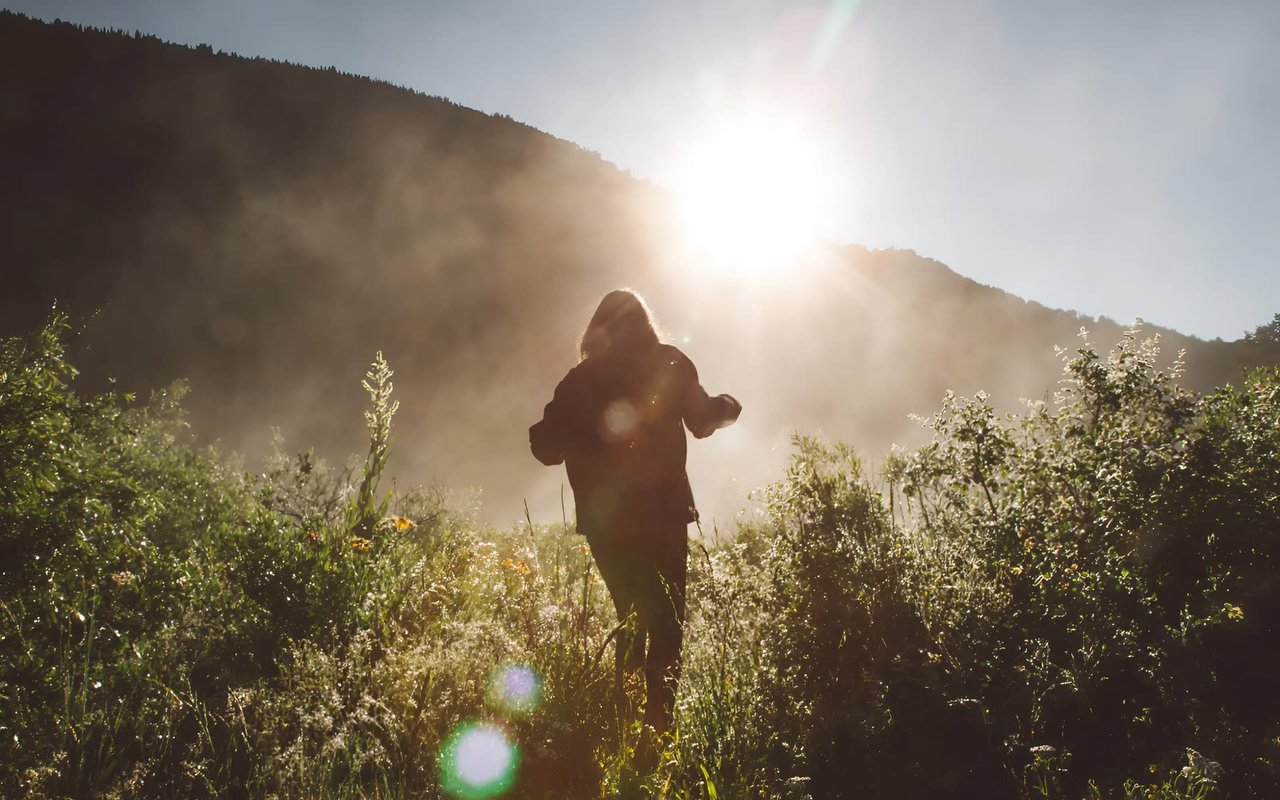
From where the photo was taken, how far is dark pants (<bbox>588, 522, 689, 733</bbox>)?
234 cm

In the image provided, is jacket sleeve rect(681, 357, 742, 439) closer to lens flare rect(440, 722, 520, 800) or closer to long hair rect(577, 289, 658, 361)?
long hair rect(577, 289, 658, 361)

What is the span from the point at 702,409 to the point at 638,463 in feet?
1.47

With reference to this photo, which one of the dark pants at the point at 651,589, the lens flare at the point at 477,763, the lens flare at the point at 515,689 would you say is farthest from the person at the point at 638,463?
the lens flare at the point at 477,763

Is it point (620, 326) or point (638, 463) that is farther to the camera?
point (620, 326)

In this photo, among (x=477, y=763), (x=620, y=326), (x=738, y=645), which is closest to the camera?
(x=477, y=763)

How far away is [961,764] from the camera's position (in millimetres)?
1946

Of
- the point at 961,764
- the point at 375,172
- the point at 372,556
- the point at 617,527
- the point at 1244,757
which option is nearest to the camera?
the point at 1244,757

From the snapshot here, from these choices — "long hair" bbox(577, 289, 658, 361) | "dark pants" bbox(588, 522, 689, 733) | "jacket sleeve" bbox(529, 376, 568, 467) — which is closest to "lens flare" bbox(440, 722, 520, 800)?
"dark pants" bbox(588, 522, 689, 733)

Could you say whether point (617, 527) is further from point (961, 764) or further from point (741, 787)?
point (961, 764)

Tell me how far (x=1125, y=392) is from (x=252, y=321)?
40.2 metres

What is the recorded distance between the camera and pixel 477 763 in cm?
155

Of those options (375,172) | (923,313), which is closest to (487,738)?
(375,172)

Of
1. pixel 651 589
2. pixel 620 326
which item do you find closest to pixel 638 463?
pixel 651 589

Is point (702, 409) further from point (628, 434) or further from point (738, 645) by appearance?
point (738, 645)
